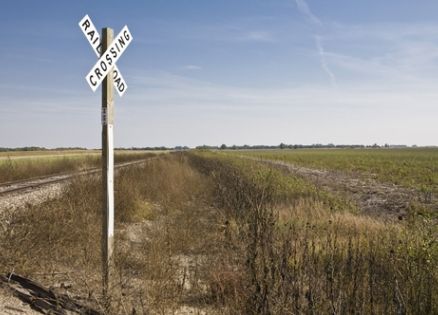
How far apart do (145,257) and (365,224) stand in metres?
5.02

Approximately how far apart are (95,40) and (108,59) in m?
0.25

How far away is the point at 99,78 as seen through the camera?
4848 mm

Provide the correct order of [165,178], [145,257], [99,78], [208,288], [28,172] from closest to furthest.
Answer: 1. [99,78]
2. [208,288]
3. [145,257]
4. [165,178]
5. [28,172]

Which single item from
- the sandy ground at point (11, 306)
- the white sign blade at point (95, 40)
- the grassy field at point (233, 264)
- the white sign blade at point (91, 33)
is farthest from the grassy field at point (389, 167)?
the sandy ground at point (11, 306)

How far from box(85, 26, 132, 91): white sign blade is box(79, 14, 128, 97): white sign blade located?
143 millimetres

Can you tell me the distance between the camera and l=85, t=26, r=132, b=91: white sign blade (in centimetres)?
476

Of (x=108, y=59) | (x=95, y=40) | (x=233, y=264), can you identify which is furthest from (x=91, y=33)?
(x=233, y=264)

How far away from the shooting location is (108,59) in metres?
5.03

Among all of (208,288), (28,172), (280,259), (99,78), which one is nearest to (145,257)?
(208,288)

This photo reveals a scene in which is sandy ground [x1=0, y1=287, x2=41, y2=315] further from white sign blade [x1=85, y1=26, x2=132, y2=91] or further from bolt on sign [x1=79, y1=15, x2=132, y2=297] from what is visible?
white sign blade [x1=85, y1=26, x2=132, y2=91]

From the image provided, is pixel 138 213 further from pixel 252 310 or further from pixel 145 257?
pixel 252 310

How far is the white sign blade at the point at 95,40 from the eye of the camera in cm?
486

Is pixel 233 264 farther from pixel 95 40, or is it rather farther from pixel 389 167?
pixel 389 167

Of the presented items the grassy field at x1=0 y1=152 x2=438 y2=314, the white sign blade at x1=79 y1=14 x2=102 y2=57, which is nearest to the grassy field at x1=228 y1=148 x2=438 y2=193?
the grassy field at x1=0 y1=152 x2=438 y2=314
